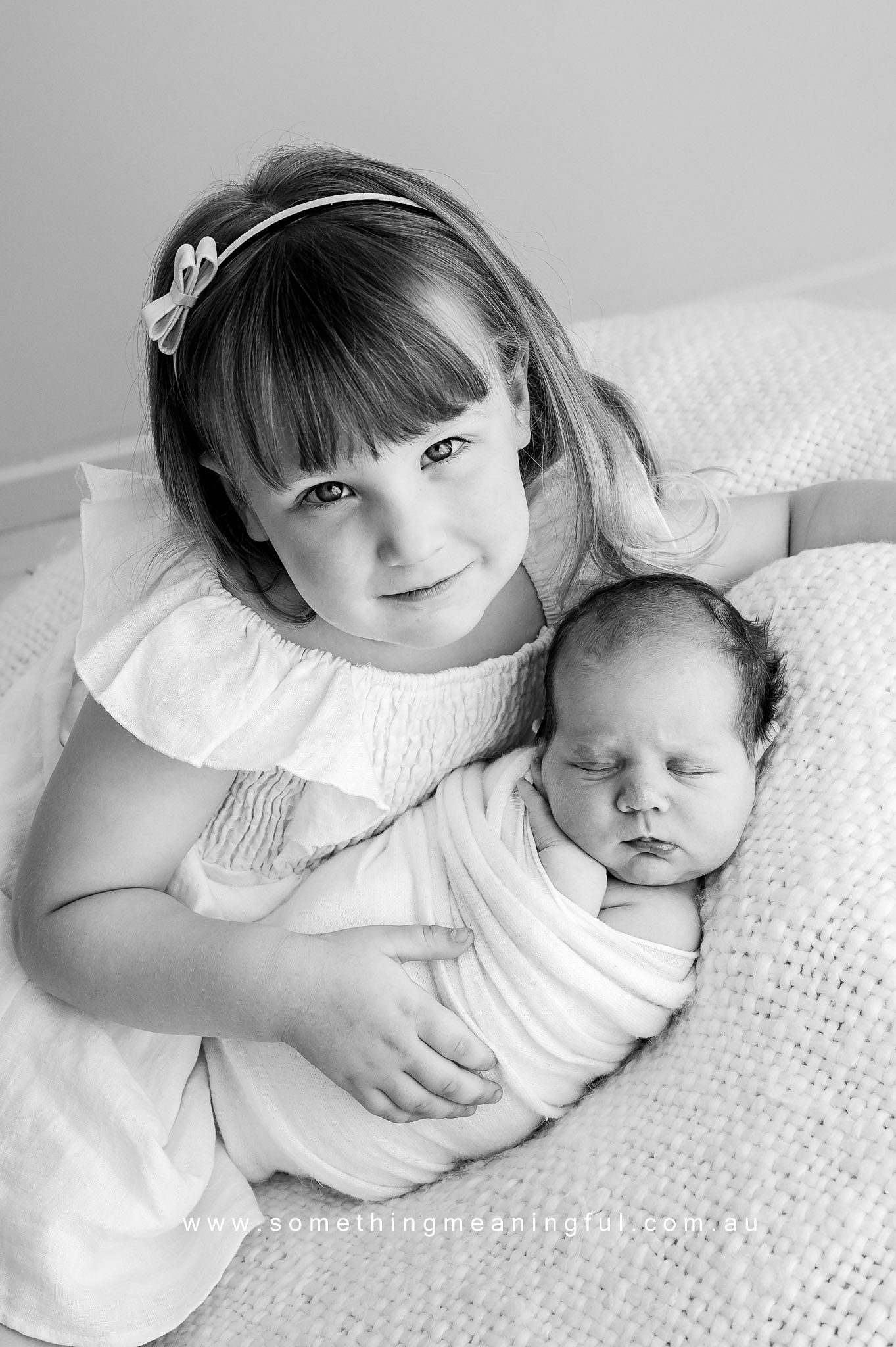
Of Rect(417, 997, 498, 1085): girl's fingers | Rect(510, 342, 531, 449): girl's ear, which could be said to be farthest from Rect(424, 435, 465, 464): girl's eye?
Rect(417, 997, 498, 1085): girl's fingers

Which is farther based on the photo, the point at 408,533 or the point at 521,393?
the point at 521,393

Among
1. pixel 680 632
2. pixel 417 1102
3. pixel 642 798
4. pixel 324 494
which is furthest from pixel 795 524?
pixel 417 1102

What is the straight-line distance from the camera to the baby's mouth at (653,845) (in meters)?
0.92

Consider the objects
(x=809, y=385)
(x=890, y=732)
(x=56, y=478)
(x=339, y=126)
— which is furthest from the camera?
(x=56, y=478)

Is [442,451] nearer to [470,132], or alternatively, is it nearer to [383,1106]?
[383,1106]

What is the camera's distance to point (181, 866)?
1.02 m

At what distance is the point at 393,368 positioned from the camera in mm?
792

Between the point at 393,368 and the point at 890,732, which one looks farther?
the point at 890,732

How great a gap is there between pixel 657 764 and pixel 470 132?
1.37 metres

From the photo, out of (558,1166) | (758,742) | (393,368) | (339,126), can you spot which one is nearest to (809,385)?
(758,742)

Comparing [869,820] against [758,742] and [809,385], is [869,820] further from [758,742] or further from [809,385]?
[809,385]

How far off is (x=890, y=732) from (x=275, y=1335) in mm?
614

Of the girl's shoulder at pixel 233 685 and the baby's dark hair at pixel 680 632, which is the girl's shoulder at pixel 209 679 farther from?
the baby's dark hair at pixel 680 632

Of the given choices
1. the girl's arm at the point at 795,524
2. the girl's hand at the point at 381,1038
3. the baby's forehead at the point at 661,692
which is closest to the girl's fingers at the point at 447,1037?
the girl's hand at the point at 381,1038
